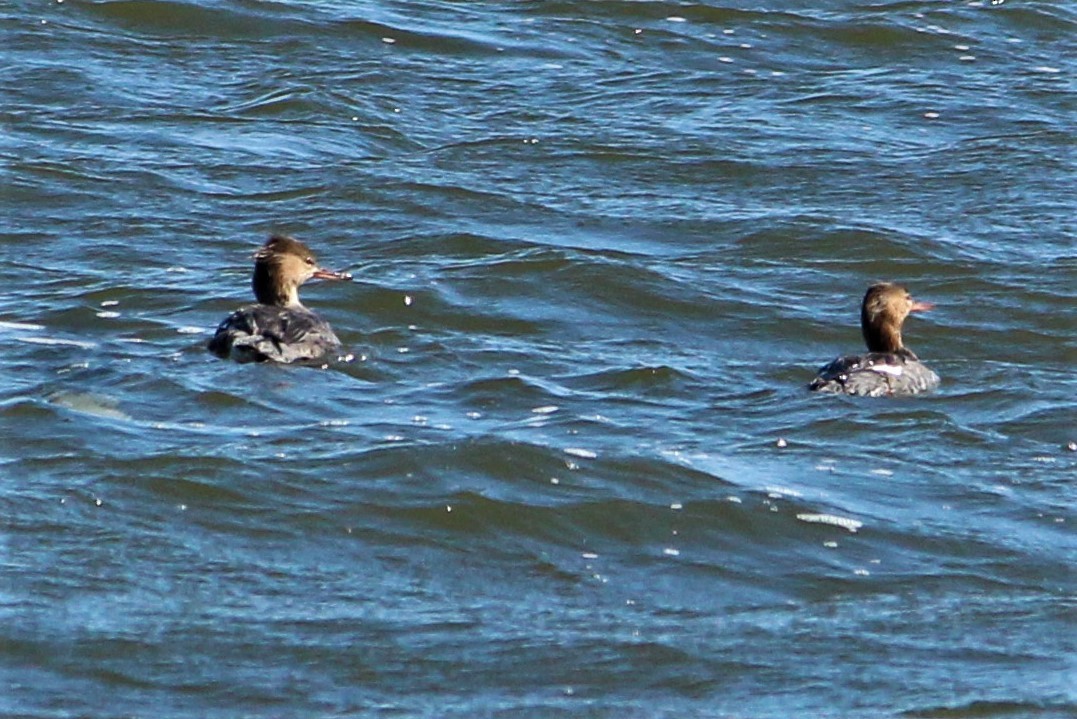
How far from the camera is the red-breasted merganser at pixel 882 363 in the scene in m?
9.92

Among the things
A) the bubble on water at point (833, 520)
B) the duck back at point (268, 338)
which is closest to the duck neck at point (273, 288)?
the duck back at point (268, 338)

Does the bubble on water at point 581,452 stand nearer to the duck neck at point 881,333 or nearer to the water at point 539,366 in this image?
the water at point 539,366

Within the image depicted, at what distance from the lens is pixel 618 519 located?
826 cm

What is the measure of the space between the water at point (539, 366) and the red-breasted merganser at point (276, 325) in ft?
0.53

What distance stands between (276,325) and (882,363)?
9.25 ft

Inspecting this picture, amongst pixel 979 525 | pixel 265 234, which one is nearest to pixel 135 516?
pixel 979 525

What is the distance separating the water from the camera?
6945 millimetres

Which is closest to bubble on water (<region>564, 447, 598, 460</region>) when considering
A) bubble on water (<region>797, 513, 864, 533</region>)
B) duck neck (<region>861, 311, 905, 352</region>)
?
bubble on water (<region>797, 513, 864, 533</region>)

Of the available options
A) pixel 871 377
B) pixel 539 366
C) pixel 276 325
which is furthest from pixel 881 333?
pixel 276 325

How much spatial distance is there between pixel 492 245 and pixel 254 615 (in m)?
5.40

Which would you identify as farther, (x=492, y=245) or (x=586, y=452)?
(x=492, y=245)

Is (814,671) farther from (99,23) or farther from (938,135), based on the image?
(99,23)

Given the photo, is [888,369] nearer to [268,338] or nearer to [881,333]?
[881,333]

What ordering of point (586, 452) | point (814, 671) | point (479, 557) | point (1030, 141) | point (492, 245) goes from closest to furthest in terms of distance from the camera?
point (814, 671) → point (479, 557) → point (586, 452) → point (492, 245) → point (1030, 141)
